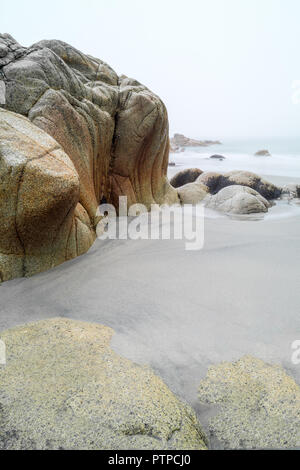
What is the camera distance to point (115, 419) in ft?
4.61

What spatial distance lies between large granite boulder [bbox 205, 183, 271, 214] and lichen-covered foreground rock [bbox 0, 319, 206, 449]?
5.61 meters

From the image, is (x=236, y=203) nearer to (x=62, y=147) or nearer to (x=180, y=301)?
(x=62, y=147)

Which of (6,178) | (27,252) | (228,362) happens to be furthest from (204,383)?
(6,178)

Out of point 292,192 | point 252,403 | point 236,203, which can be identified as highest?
point 252,403

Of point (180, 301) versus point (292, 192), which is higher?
point (180, 301)

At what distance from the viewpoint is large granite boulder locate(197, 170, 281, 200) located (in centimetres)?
918

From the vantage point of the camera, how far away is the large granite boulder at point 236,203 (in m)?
6.87

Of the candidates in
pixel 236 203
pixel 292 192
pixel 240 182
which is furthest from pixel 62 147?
pixel 292 192

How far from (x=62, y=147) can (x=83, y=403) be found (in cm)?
309

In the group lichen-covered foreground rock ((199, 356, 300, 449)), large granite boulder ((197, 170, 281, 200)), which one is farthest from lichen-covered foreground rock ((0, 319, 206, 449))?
large granite boulder ((197, 170, 281, 200))

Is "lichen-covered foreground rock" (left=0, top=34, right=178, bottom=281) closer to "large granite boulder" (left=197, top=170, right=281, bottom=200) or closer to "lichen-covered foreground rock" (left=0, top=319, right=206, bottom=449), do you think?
"lichen-covered foreground rock" (left=0, top=319, right=206, bottom=449)

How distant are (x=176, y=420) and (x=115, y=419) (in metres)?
0.30

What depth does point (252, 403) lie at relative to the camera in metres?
1.66

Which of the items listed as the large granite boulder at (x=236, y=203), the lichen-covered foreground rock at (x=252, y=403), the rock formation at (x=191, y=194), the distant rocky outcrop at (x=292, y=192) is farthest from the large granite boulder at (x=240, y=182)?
the lichen-covered foreground rock at (x=252, y=403)
